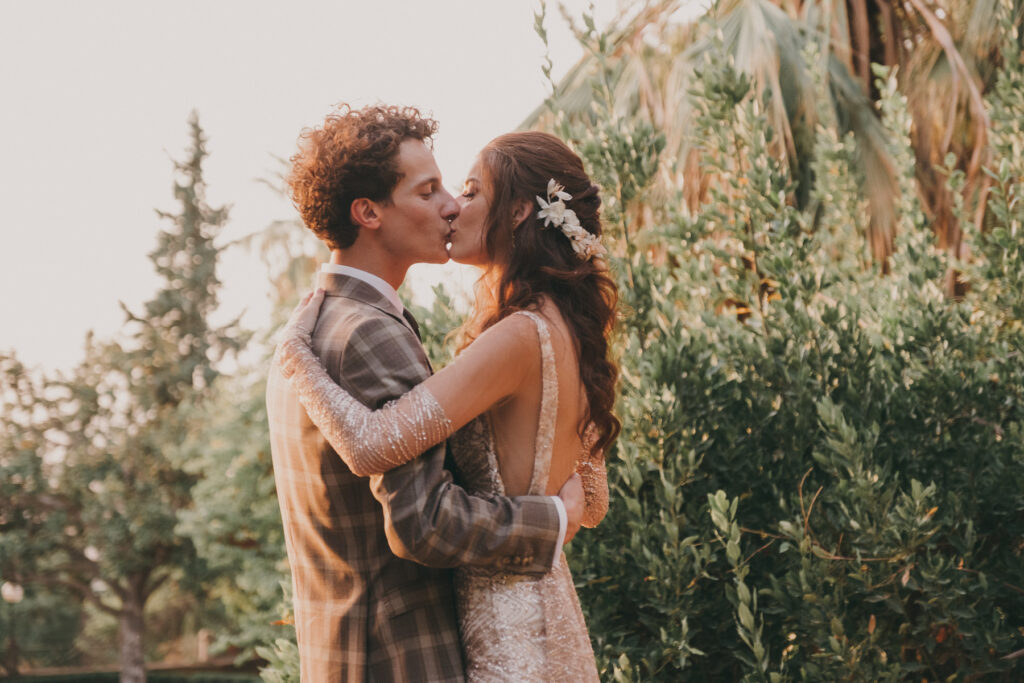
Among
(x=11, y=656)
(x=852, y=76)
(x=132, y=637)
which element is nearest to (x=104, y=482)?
(x=132, y=637)

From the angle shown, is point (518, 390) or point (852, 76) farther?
point (852, 76)

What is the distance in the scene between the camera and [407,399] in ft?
5.83

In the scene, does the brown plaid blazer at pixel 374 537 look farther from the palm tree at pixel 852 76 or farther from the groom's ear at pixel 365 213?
the palm tree at pixel 852 76

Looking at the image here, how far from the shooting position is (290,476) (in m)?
1.99

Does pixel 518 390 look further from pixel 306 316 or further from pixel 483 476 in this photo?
pixel 306 316

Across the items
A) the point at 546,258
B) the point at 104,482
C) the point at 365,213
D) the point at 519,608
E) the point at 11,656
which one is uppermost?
the point at 104,482

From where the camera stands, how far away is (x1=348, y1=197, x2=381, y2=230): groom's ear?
2.11 meters

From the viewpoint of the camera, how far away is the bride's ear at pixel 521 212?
2273 millimetres

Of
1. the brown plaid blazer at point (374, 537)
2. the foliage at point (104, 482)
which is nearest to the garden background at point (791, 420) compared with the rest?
the brown plaid blazer at point (374, 537)

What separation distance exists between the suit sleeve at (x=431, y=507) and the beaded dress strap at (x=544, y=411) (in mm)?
A: 94

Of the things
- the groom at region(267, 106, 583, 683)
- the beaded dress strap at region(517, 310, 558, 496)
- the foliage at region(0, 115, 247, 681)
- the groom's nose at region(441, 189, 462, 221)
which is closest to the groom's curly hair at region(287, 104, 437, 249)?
the groom at region(267, 106, 583, 683)

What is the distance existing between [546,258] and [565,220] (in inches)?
4.2

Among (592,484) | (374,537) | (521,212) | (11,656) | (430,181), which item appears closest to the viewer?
A: (374,537)

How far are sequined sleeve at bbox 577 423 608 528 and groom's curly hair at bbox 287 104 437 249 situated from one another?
2.79 ft
